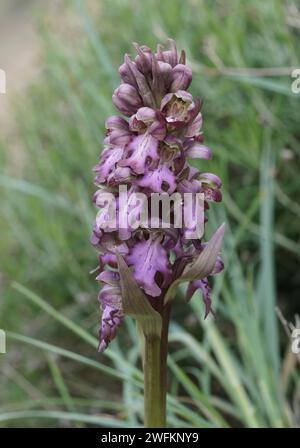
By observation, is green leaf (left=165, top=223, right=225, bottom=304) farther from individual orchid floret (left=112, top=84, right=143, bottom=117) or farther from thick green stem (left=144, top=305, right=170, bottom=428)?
individual orchid floret (left=112, top=84, right=143, bottom=117)

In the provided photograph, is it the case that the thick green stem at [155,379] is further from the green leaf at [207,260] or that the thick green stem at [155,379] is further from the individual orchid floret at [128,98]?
the individual orchid floret at [128,98]

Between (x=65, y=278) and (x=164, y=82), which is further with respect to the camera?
(x=65, y=278)

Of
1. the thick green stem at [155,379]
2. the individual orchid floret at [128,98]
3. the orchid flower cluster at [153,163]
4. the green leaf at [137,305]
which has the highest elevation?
the individual orchid floret at [128,98]

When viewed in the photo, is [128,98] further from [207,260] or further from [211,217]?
[211,217]

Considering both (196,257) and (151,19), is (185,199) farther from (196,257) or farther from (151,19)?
(151,19)

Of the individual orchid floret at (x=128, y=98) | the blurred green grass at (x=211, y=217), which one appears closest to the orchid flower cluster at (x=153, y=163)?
the individual orchid floret at (x=128, y=98)

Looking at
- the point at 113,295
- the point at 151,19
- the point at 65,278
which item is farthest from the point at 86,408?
the point at 113,295

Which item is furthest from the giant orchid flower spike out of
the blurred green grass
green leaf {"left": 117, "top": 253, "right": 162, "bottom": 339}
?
the blurred green grass
